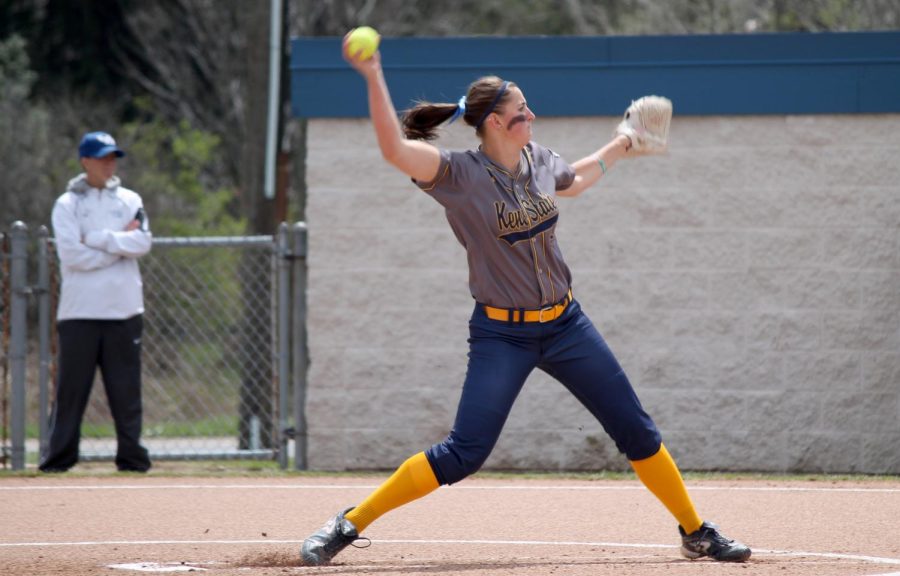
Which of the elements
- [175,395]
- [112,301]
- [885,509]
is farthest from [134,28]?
[885,509]

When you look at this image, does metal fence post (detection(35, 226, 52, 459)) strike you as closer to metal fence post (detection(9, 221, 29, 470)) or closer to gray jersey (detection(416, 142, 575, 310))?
metal fence post (detection(9, 221, 29, 470))

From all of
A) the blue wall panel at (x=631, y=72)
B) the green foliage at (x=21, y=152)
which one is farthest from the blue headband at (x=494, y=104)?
the green foliage at (x=21, y=152)

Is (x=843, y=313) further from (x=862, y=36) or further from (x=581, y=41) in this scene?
(x=581, y=41)

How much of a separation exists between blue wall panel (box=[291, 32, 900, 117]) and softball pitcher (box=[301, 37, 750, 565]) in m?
3.60

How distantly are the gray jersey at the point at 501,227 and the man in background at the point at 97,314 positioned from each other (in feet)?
13.7

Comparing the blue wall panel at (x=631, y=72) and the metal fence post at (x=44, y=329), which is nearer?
the blue wall panel at (x=631, y=72)

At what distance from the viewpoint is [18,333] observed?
10.3 m

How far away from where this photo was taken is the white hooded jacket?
9.80 m

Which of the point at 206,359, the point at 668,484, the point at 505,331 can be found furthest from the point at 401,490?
the point at 206,359

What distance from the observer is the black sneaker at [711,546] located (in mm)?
6203

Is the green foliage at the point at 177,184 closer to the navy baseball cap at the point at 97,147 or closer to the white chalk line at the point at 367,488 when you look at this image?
the navy baseball cap at the point at 97,147

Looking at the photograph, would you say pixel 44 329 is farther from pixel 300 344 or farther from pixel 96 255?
pixel 300 344

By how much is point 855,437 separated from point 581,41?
3.21m

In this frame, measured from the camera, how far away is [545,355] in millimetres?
6285
